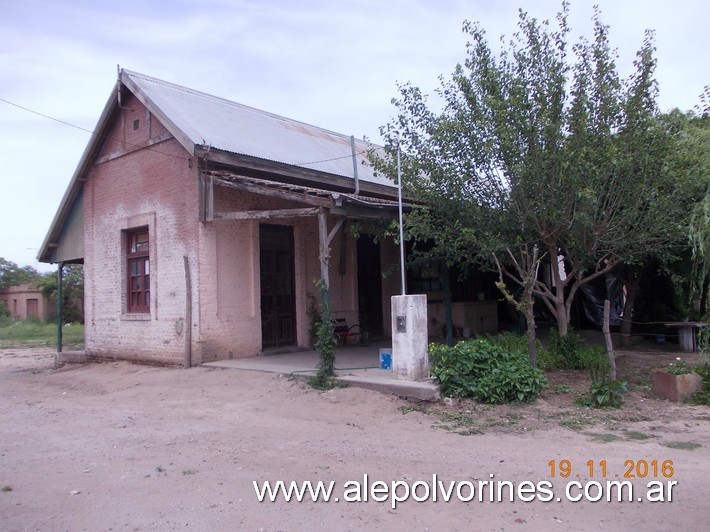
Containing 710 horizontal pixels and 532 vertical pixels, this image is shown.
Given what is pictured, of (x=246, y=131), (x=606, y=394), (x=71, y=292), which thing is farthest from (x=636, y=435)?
(x=71, y=292)

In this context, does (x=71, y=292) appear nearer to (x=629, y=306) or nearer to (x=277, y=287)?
(x=277, y=287)

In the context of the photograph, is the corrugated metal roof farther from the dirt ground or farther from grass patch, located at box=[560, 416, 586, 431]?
grass patch, located at box=[560, 416, 586, 431]

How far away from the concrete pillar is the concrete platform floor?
214mm

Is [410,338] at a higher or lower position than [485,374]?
higher

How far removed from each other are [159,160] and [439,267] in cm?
669

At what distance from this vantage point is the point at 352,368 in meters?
10.6

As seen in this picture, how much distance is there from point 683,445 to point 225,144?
960cm

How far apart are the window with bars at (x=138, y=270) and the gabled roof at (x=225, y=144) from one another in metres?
2.60

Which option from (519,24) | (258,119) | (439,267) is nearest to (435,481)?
(519,24)

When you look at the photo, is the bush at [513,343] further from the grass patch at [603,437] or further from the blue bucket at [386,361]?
the grass patch at [603,437]

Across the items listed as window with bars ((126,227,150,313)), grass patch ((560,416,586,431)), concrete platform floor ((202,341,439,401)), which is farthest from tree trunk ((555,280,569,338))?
window with bars ((126,227,150,313))

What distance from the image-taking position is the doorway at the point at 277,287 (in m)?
13.5

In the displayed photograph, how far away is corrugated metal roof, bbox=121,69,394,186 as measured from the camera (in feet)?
41.0

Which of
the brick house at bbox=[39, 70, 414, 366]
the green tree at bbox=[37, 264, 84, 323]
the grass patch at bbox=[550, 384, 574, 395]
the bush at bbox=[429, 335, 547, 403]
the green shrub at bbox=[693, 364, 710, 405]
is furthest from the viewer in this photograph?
the green tree at bbox=[37, 264, 84, 323]
